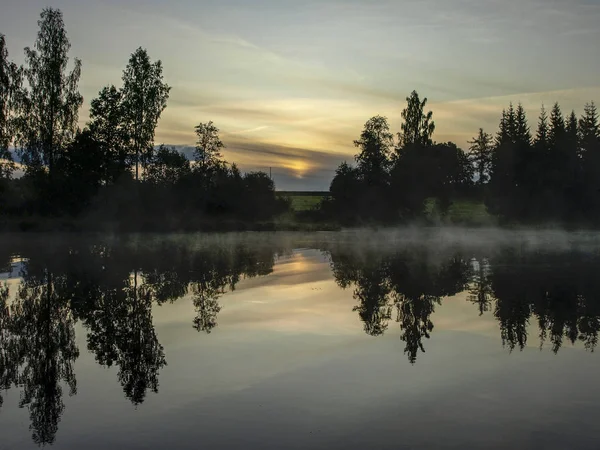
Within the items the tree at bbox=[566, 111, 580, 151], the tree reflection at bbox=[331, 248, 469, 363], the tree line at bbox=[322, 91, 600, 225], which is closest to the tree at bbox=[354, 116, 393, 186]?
the tree line at bbox=[322, 91, 600, 225]

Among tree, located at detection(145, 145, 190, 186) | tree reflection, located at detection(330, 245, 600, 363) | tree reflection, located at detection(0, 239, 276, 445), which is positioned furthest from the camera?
tree, located at detection(145, 145, 190, 186)

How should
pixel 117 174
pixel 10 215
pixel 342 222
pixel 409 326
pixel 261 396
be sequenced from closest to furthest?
pixel 261 396 < pixel 409 326 < pixel 10 215 < pixel 117 174 < pixel 342 222

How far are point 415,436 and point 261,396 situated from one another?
2609 millimetres

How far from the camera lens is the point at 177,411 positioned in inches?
328

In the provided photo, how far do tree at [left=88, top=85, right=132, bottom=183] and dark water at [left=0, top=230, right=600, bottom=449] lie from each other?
4572cm

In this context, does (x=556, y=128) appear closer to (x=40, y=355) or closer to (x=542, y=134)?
(x=542, y=134)

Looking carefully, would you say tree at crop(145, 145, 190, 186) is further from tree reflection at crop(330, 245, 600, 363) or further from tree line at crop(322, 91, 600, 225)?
tree reflection at crop(330, 245, 600, 363)

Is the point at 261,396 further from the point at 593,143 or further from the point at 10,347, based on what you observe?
the point at 593,143

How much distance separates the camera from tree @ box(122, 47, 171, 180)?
68.8 meters

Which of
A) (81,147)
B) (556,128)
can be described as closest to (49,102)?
(81,147)

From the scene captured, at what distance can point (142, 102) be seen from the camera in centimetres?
6906

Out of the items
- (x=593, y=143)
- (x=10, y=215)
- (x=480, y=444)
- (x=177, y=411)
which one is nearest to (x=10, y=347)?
(x=177, y=411)

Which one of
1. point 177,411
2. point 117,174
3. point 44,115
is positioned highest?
point 44,115

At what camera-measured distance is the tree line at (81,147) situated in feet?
200
